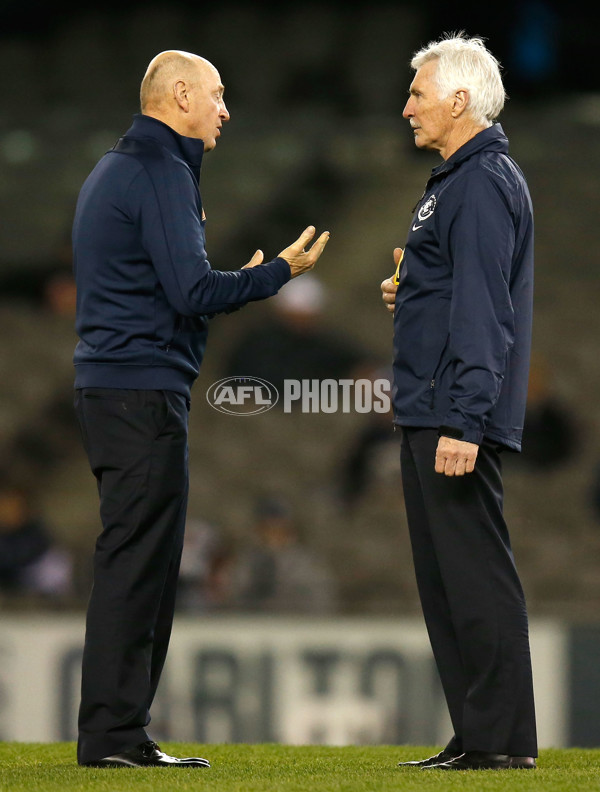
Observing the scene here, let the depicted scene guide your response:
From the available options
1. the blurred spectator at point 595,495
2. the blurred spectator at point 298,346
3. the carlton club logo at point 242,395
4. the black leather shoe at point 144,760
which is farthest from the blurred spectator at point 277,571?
the black leather shoe at point 144,760

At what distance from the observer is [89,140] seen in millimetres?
9906

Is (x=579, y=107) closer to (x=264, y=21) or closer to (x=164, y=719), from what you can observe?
(x=264, y=21)

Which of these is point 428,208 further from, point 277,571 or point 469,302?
point 277,571

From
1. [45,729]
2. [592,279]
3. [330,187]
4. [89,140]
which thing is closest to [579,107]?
[592,279]

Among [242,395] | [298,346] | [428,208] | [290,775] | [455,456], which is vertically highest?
[298,346]

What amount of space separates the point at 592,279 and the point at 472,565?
25.1ft

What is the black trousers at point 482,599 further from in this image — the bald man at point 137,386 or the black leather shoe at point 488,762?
the bald man at point 137,386

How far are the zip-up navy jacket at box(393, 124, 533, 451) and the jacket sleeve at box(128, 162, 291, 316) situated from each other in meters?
0.37

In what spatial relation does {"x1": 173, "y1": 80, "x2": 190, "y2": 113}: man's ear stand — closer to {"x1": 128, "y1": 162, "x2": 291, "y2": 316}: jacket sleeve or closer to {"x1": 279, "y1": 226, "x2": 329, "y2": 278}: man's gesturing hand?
{"x1": 128, "y1": 162, "x2": 291, "y2": 316}: jacket sleeve

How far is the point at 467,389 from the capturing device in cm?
249

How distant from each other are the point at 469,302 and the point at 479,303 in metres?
0.02

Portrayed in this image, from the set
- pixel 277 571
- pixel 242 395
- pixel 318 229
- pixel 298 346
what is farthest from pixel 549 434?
pixel 242 395

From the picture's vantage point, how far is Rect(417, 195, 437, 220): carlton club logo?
104 inches

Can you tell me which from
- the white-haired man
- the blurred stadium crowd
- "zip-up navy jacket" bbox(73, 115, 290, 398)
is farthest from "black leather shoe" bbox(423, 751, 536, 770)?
the blurred stadium crowd
